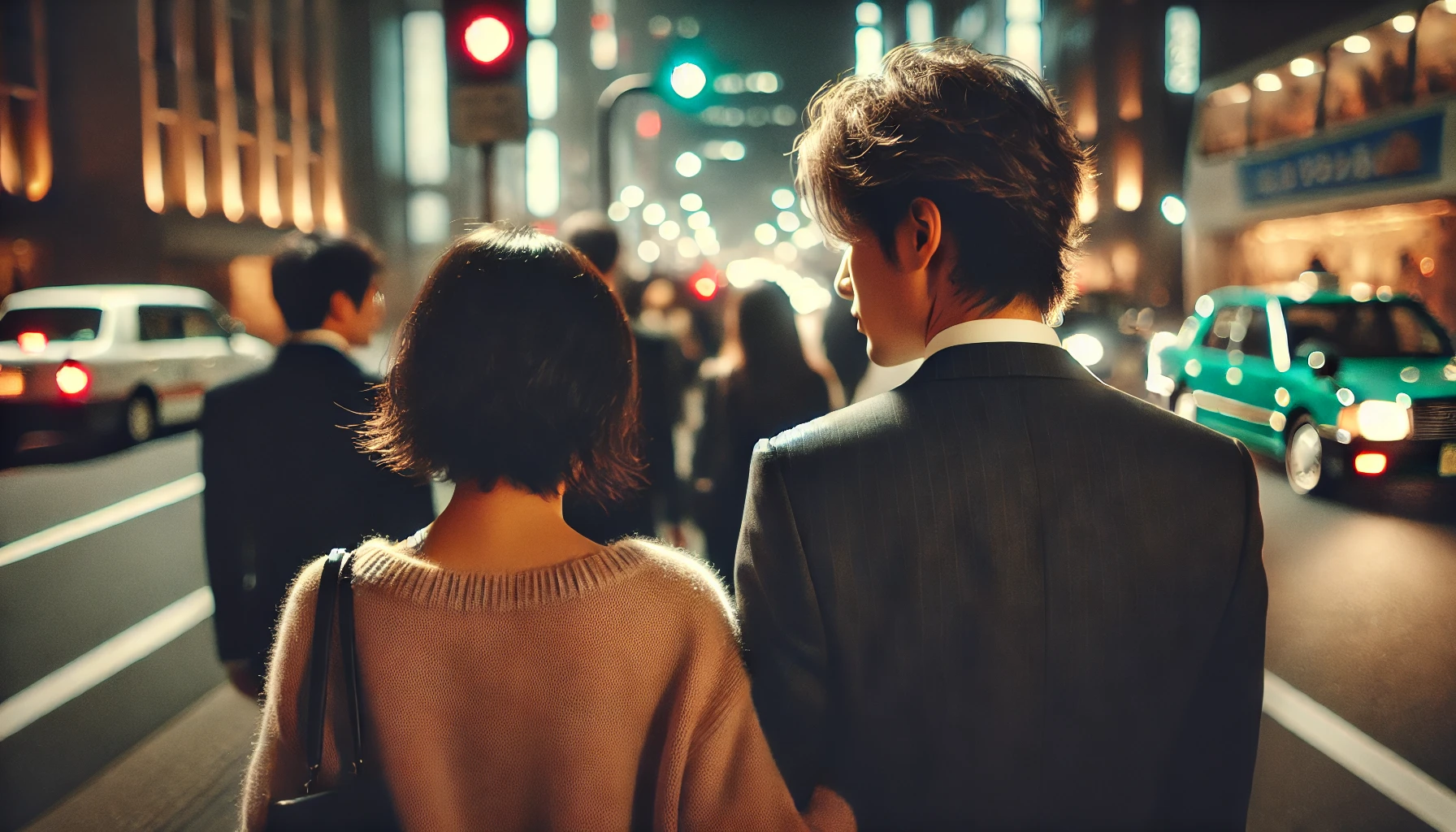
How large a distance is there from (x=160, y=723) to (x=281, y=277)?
260 cm

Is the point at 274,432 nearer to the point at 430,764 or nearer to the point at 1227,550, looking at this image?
the point at 430,764

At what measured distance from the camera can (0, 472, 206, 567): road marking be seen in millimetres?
8595

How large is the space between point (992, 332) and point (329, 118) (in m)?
43.6

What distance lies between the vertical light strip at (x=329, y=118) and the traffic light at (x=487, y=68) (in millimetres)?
37631

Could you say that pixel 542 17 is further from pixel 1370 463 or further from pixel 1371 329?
pixel 1370 463

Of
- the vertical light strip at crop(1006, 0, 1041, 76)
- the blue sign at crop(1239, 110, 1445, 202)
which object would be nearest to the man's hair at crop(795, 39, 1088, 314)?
the blue sign at crop(1239, 110, 1445, 202)

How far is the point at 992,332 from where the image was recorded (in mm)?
1583

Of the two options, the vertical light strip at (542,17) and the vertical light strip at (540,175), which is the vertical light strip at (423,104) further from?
the vertical light strip at (542,17)

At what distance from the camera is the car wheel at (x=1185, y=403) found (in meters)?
13.1

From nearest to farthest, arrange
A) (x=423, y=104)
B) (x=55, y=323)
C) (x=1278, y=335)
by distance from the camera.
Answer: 1. (x=1278, y=335)
2. (x=55, y=323)
3. (x=423, y=104)

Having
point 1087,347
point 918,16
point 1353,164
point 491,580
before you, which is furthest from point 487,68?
point 918,16

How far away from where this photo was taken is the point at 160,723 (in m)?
4.89

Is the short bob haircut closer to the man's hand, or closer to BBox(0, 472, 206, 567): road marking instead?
the man's hand

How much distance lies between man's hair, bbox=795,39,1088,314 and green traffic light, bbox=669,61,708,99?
7.15 meters
